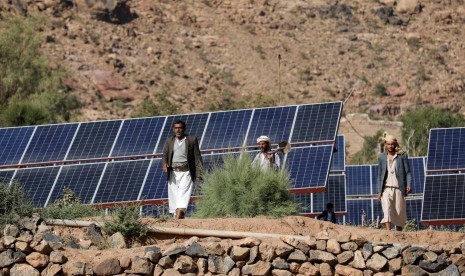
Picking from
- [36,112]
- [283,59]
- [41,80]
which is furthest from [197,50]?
[36,112]

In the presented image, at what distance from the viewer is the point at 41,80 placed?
6288 centimetres

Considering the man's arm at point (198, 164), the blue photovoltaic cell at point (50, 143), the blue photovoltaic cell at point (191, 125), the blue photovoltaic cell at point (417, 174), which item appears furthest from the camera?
the blue photovoltaic cell at point (417, 174)

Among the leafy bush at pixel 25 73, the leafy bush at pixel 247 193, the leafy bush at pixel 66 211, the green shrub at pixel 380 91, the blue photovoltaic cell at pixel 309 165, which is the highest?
the green shrub at pixel 380 91

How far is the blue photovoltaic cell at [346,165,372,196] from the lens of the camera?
38278 mm

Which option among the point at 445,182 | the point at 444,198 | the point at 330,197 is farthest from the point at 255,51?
the point at 444,198

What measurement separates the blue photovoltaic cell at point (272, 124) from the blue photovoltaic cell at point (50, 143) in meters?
3.74

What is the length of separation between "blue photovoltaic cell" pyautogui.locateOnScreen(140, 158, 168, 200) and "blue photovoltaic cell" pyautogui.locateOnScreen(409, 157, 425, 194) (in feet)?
28.8

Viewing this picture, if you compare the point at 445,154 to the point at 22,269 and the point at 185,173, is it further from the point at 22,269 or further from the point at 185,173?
the point at 22,269

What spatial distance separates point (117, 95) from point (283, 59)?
12.4 metres

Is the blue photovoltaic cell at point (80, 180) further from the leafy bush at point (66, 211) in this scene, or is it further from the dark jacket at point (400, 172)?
the dark jacket at point (400, 172)

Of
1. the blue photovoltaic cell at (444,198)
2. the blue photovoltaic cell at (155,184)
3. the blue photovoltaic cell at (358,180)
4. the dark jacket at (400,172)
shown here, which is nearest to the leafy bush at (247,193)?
the dark jacket at (400,172)

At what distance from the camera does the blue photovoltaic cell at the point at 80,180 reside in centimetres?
2873

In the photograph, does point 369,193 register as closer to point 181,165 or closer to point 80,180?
→ point 80,180

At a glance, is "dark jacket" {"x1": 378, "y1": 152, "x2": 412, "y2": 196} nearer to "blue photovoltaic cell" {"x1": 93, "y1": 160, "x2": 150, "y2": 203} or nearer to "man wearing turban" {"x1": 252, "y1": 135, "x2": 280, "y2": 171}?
"man wearing turban" {"x1": 252, "y1": 135, "x2": 280, "y2": 171}
